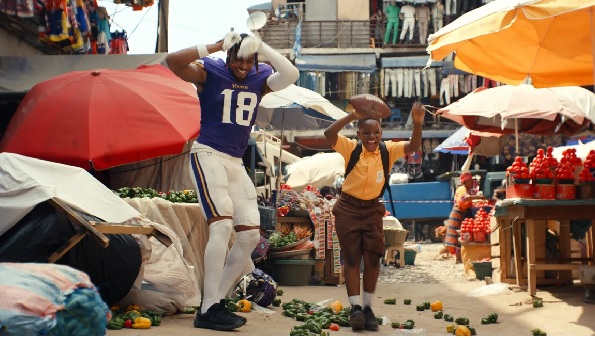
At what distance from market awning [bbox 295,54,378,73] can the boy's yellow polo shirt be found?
27397 mm

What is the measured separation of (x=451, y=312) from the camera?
8617mm

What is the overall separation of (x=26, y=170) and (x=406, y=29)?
30.8 metres

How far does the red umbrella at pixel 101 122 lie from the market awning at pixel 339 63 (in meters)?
23.7

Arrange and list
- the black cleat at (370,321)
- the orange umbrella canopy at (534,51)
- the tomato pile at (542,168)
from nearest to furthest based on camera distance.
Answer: the black cleat at (370,321) < the tomato pile at (542,168) < the orange umbrella canopy at (534,51)

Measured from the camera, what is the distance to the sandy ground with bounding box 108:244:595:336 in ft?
21.8

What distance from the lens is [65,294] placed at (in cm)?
343

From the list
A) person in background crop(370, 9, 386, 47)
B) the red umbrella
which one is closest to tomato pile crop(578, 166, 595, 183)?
the red umbrella

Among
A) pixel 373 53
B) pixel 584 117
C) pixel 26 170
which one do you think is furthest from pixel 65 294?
pixel 373 53

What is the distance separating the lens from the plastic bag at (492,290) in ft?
33.6

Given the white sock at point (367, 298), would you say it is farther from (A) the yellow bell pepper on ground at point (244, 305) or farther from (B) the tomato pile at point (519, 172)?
(B) the tomato pile at point (519, 172)

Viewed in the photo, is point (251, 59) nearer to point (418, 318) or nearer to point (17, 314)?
point (418, 318)

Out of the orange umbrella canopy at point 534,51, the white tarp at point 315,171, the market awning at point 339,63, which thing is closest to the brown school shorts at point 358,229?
the orange umbrella canopy at point 534,51

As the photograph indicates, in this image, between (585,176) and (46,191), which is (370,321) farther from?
(585,176)

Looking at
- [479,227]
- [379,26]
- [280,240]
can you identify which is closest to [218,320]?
[280,240]
